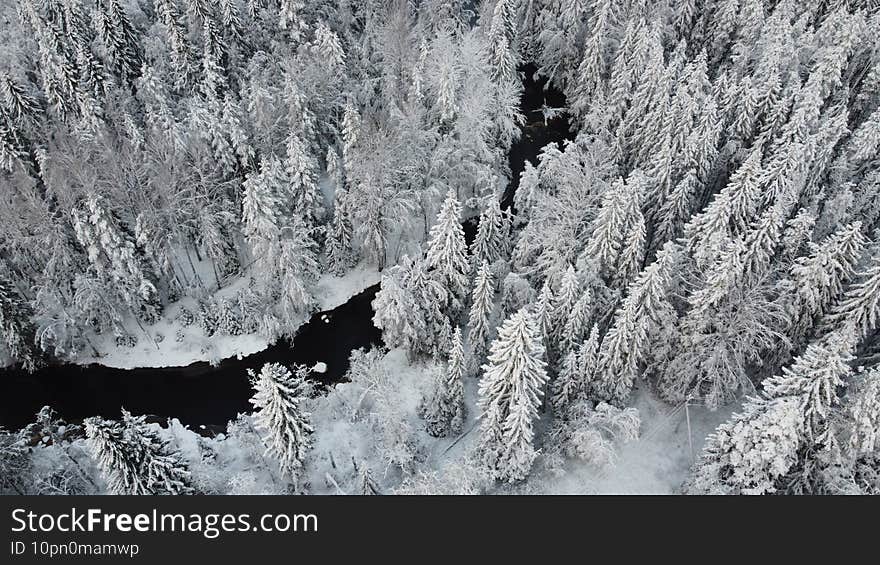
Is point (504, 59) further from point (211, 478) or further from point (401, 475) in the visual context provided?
point (211, 478)

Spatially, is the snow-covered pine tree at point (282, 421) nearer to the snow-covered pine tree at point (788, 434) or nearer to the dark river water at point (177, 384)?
the dark river water at point (177, 384)

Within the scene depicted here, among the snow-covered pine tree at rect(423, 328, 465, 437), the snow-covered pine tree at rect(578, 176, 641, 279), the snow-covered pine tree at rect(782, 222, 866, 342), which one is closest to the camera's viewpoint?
the snow-covered pine tree at rect(782, 222, 866, 342)

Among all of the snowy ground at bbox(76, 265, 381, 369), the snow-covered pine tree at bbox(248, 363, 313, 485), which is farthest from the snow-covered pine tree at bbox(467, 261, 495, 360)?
the snowy ground at bbox(76, 265, 381, 369)

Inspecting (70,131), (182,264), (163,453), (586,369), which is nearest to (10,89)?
(70,131)

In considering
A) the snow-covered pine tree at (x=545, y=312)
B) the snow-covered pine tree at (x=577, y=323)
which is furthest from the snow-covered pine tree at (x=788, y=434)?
the snow-covered pine tree at (x=545, y=312)

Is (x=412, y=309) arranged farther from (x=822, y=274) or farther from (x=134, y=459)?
(x=822, y=274)

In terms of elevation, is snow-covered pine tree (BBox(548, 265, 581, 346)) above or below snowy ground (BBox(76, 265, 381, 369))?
above

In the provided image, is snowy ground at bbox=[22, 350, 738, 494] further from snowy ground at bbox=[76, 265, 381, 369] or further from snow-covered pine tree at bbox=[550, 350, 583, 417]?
snowy ground at bbox=[76, 265, 381, 369]
